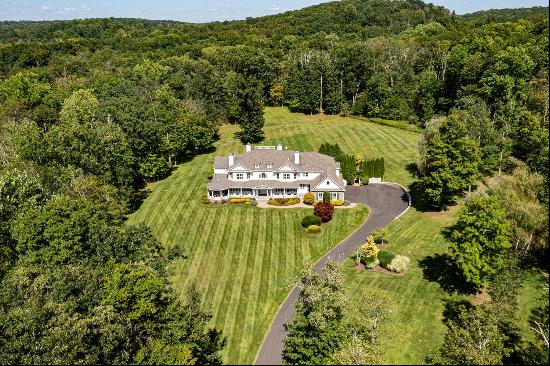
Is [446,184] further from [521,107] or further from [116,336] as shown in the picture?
[116,336]

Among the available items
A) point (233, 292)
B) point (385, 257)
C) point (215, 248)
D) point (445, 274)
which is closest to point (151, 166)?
point (215, 248)

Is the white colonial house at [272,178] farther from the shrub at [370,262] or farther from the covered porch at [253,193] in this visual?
the shrub at [370,262]

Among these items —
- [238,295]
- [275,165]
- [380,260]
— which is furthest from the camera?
[275,165]

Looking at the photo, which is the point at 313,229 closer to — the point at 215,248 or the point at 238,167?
the point at 215,248

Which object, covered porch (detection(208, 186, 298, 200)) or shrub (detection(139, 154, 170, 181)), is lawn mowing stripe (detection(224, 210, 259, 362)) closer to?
covered porch (detection(208, 186, 298, 200))

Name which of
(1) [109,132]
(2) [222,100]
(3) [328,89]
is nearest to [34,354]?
(1) [109,132]
